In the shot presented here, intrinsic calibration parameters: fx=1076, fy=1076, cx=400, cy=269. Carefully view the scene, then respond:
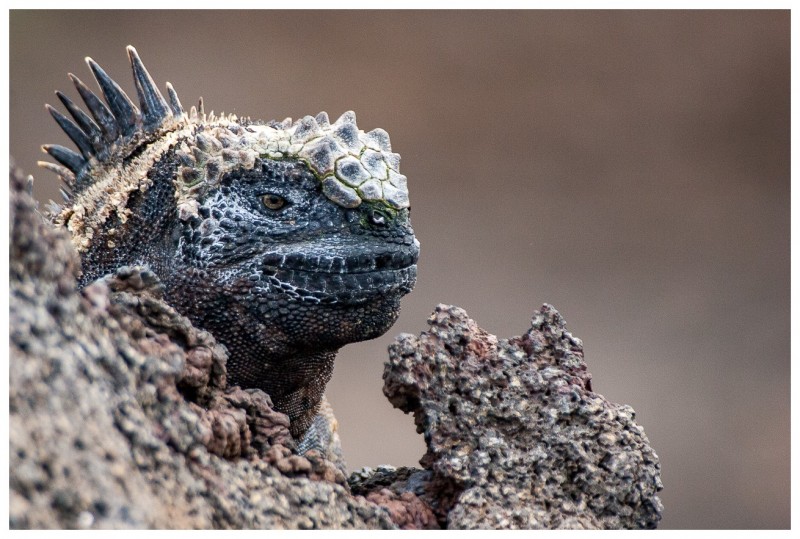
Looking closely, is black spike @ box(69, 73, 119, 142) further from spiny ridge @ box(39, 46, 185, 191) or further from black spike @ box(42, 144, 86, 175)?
black spike @ box(42, 144, 86, 175)

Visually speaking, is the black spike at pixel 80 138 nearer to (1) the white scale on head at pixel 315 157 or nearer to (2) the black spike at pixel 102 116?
(2) the black spike at pixel 102 116

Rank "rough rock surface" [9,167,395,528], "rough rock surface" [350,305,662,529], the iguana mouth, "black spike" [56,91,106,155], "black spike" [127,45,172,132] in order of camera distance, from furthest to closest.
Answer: "black spike" [56,91,106,155], "black spike" [127,45,172,132], the iguana mouth, "rough rock surface" [350,305,662,529], "rough rock surface" [9,167,395,528]

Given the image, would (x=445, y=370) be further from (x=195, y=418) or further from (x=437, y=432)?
(x=195, y=418)

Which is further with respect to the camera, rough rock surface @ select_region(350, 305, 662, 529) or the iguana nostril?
the iguana nostril

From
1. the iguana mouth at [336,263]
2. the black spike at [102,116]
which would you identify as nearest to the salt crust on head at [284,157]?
the iguana mouth at [336,263]

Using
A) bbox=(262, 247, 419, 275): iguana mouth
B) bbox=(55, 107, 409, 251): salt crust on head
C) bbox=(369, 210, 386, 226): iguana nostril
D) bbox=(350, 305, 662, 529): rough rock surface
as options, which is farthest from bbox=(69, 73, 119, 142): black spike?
bbox=(350, 305, 662, 529): rough rock surface

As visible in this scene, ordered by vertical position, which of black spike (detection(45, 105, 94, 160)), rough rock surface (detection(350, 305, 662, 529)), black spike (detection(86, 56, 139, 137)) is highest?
black spike (detection(86, 56, 139, 137))

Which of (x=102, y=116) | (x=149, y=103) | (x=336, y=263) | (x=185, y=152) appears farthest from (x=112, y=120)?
(x=336, y=263)

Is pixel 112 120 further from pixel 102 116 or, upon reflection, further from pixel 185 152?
pixel 185 152
